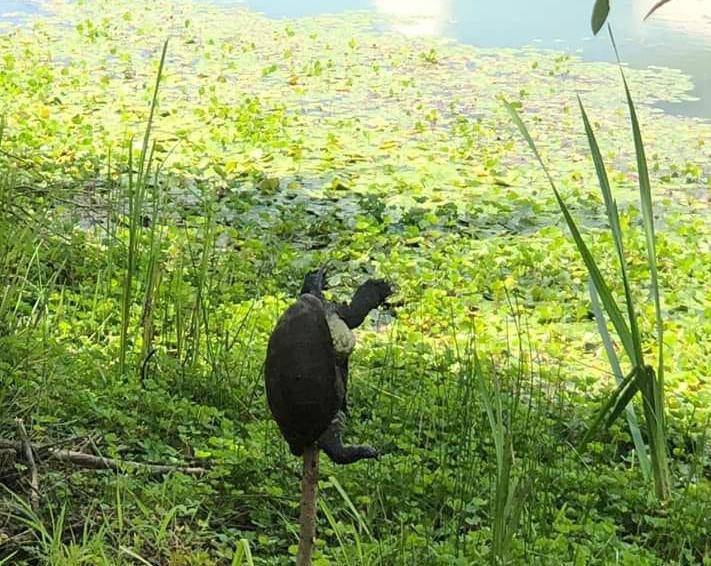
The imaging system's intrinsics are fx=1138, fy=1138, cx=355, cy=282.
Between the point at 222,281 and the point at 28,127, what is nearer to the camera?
the point at 222,281

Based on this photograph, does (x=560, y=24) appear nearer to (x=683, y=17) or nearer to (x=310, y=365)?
(x=683, y=17)

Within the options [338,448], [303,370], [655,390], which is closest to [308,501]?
[338,448]

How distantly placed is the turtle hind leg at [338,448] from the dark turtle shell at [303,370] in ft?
0.15

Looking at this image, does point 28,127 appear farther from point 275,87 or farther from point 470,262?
point 470,262

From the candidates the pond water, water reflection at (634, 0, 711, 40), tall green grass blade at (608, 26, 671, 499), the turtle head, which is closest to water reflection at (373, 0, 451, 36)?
the pond water

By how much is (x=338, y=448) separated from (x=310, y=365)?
0.18 meters

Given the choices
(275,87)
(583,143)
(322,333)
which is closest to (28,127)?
(275,87)

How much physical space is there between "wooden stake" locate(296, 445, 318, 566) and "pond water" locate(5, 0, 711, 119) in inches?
287

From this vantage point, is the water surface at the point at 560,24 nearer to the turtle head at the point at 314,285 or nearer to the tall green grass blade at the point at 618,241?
the tall green grass blade at the point at 618,241

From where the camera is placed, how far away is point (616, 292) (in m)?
4.93

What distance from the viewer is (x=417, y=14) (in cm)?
1142

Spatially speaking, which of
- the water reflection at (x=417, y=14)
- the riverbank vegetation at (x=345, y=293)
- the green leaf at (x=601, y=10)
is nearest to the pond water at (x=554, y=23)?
the water reflection at (x=417, y=14)

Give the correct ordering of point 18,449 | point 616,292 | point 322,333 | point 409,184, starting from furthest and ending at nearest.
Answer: point 409,184
point 616,292
point 18,449
point 322,333

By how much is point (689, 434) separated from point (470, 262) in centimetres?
177
